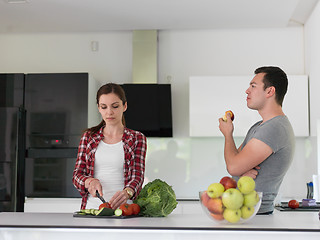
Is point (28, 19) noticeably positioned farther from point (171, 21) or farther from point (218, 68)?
point (218, 68)

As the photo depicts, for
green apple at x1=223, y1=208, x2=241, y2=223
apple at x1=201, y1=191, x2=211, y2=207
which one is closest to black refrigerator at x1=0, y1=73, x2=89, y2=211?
apple at x1=201, y1=191, x2=211, y2=207

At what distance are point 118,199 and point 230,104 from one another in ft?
7.65

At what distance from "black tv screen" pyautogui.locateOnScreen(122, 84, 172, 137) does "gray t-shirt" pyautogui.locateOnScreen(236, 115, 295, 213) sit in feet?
7.60

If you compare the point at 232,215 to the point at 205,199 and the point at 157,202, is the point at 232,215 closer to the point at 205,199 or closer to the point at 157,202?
the point at 205,199

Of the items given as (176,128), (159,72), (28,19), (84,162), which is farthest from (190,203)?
(28,19)

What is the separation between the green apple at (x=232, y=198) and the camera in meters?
1.82

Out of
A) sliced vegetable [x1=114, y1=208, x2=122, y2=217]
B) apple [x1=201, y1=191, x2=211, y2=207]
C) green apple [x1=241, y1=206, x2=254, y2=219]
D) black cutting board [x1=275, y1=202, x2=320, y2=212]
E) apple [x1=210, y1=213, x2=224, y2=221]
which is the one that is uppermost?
apple [x1=201, y1=191, x2=211, y2=207]

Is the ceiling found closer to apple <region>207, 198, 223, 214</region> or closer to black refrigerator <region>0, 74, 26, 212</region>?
black refrigerator <region>0, 74, 26, 212</region>

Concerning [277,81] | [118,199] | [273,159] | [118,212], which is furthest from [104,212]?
[277,81]

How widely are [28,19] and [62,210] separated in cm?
181

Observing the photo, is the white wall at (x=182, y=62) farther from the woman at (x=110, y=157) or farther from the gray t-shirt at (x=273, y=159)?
the gray t-shirt at (x=273, y=159)

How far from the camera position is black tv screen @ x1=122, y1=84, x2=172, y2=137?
178 inches

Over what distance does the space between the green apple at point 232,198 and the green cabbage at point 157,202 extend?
407 millimetres

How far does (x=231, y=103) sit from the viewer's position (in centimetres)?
442
